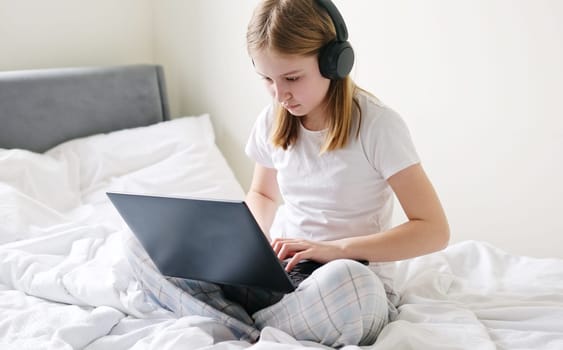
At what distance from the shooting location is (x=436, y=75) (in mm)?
1894

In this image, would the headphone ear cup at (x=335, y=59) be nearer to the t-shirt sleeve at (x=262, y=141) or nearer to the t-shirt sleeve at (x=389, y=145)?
the t-shirt sleeve at (x=389, y=145)

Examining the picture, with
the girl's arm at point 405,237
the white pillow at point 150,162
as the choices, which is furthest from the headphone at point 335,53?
the white pillow at point 150,162

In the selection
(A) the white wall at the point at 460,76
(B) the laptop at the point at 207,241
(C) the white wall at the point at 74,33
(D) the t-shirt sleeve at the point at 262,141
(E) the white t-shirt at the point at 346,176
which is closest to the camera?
(B) the laptop at the point at 207,241

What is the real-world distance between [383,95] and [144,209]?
1.04 meters

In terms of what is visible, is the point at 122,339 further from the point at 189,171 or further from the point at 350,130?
the point at 189,171

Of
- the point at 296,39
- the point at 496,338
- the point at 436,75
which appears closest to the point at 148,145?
the point at 436,75

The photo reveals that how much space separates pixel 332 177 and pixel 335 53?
0.85 ft

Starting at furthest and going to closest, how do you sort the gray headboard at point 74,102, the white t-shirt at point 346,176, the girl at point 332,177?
the gray headboard at point 74,102 < the white t-shirt at point 346,176 < the girl at point 332,177

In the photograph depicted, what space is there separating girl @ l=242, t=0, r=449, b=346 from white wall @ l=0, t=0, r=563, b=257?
1.91ft

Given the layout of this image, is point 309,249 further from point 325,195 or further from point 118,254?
point 118,254

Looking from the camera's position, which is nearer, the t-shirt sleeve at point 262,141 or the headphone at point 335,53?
the headphone at point 335,53

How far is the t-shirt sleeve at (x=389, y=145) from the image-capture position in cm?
127

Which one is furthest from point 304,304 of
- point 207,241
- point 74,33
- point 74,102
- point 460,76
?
point 74,33

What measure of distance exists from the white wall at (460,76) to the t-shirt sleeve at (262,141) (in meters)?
0.61
